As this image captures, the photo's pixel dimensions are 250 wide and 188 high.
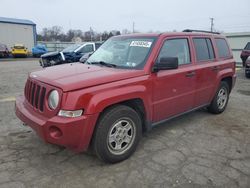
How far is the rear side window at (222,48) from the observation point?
5.70m

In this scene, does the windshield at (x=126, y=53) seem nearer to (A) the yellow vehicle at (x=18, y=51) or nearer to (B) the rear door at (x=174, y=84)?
(B) the rear door at (x=174, y=84)

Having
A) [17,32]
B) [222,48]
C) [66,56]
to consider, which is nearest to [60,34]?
[17,32]

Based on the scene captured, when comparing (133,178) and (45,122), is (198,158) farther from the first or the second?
(45,122)

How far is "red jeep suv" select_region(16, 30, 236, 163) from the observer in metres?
3.13

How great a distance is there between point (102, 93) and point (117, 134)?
695 mm

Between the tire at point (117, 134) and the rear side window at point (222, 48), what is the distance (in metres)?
2.99

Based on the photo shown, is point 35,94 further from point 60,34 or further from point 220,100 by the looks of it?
point 60,34

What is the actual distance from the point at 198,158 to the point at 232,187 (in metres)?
0.76

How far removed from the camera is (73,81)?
3.23 meters

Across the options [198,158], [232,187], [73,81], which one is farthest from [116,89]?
[232,187]

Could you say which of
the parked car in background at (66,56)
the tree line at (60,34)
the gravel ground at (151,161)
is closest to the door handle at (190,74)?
the gravel ground at (151,161)

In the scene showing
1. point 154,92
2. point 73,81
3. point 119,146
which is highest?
point 73,81

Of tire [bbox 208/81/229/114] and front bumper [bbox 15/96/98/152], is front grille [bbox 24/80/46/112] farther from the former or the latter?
tire [bbox 208/81/229/114]

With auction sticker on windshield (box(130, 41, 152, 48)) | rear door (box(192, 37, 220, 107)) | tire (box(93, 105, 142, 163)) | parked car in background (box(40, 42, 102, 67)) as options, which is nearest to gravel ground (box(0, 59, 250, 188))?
tire (box(93, 105, 142, 163))
